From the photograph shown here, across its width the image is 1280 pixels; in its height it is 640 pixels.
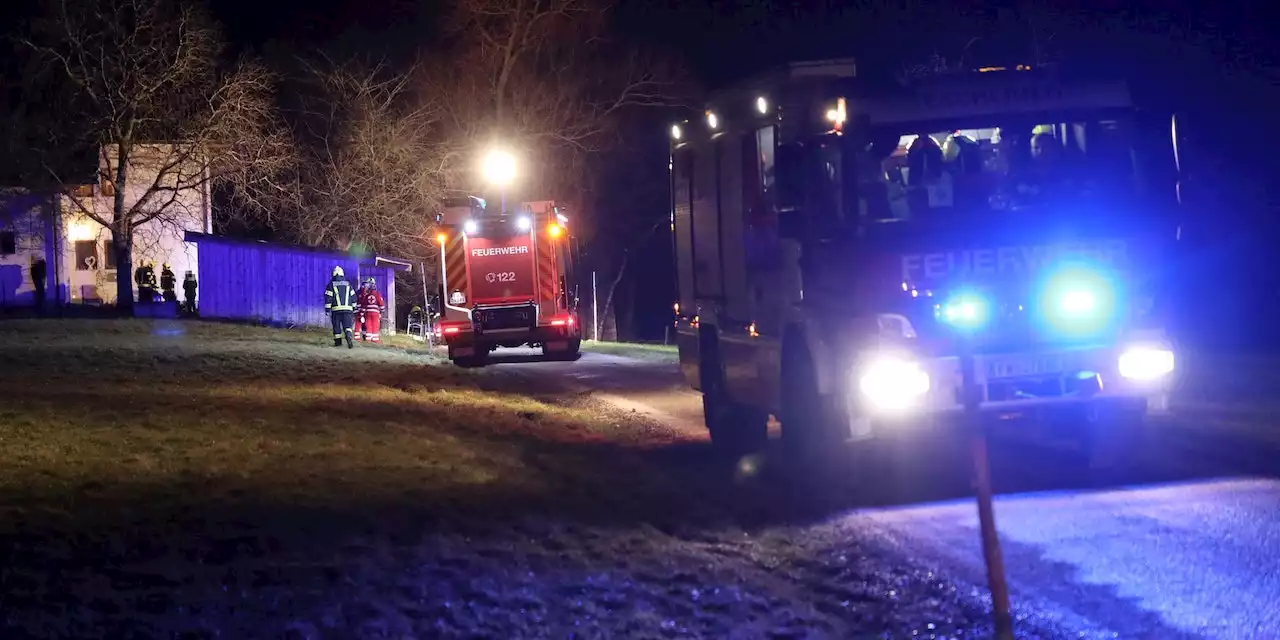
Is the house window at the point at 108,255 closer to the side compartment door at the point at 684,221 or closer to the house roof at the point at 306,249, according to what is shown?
the house roof at the point at 306,249

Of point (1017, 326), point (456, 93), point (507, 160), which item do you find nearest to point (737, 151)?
point (1017, 326)

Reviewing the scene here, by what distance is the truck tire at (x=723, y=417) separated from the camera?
40.5 ft

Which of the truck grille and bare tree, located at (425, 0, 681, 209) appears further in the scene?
bare tree, located at (425, 0, 681, 209)

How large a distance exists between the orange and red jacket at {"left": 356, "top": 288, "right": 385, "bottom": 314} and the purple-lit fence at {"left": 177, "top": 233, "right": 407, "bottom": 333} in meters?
2.78

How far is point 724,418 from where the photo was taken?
12688mm

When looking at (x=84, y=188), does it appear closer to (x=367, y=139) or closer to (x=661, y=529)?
(x=367, y=139)

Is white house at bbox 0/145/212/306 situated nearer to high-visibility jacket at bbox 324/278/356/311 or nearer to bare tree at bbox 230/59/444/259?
bare tree at bbox 230/59/444/259

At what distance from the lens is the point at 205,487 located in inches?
378

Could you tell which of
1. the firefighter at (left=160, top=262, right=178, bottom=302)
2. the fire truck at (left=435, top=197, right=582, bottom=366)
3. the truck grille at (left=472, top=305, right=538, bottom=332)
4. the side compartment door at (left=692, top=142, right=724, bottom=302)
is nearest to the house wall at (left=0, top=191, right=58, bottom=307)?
the firefighter at (left=160, top=262, right=178, bottom=302)

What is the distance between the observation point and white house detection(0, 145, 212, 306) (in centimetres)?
3641

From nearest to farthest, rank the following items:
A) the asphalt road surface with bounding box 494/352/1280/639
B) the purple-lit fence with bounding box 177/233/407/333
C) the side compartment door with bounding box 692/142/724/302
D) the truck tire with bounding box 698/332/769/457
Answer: the asphalt road surface with bounding box 494/352/1280/639
the side compartment door with bounding box 692/142/724/302
the truck tire with bounding box 698/332/769/457
the purple-lit fence with bounding box 177/233/407/333

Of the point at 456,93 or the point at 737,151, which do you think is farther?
the point at 456,93

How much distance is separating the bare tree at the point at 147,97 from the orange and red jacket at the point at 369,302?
6.55m

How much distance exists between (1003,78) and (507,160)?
2861 cm
